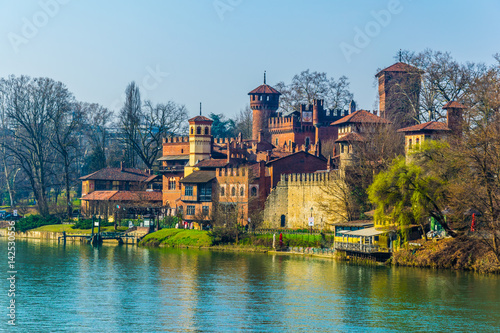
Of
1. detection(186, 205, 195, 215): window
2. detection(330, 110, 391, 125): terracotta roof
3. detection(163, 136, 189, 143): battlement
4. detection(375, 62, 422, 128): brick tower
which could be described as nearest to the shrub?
detection(186, 205, 195, 215): window

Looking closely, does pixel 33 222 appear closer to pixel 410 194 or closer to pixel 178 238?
pixel 178 238

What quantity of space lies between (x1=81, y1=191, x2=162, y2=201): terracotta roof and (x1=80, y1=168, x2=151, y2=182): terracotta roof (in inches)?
94.0

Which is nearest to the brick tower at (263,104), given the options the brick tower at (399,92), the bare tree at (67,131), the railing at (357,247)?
the brick tower at (399,92)

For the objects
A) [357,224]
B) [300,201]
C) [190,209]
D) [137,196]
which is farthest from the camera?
[137,196]

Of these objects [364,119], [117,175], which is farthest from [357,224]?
[117,175]

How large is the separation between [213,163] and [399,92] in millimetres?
19202

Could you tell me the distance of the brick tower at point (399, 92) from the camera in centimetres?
7994

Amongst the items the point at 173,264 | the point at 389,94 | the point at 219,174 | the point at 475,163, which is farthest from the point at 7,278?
the point at 389,94

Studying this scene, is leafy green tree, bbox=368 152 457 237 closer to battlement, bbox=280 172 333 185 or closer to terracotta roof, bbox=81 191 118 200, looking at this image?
battlement, bbox=280 172 333 185

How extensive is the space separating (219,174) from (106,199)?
1307 centimetres

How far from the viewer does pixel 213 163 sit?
79.8 metres

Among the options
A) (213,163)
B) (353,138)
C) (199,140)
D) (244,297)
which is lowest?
(244,297)

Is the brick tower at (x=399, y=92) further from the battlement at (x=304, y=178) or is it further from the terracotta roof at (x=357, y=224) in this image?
the terracotta roof at (x=357, y=224)

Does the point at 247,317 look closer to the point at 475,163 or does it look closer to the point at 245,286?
the point at 245,286
